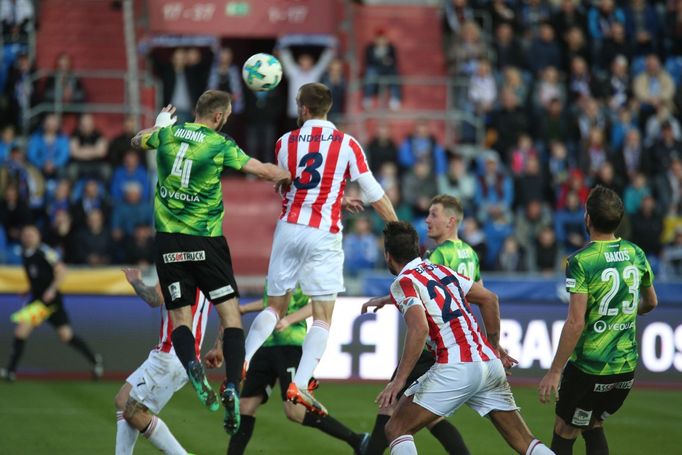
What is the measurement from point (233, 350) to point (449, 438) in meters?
1.85

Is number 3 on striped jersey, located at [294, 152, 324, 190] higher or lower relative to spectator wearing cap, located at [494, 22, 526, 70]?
lower

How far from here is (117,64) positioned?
2230cm

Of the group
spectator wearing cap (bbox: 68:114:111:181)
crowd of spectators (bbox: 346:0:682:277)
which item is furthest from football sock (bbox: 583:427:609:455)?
spectator wearing cap (bbox: 68:114:111:181)

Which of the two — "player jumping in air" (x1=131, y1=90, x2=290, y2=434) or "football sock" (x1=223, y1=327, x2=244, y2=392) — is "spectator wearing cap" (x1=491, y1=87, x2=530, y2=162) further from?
"football sock" (x1=223, y1=327, x2=244, y2=392)

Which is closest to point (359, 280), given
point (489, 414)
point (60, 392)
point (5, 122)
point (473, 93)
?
point (60, 392)

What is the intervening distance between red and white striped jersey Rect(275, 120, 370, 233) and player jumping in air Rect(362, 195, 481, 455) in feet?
2.34

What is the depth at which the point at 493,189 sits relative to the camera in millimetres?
19844

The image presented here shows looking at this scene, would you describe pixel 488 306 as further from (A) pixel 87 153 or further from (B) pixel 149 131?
(A) pixel 87 153

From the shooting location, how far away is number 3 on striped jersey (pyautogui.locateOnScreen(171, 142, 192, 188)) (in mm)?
8516

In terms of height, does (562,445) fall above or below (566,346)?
below

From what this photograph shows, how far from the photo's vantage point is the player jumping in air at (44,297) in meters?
15.4

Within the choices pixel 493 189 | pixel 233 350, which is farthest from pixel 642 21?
pixel 233 350

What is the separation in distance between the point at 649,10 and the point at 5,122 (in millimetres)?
12861

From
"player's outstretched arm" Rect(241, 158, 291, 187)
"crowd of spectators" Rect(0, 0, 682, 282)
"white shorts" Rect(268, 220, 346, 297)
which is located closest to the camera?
"player's outstretched arm" Rect(241, 158, 291, 187)
